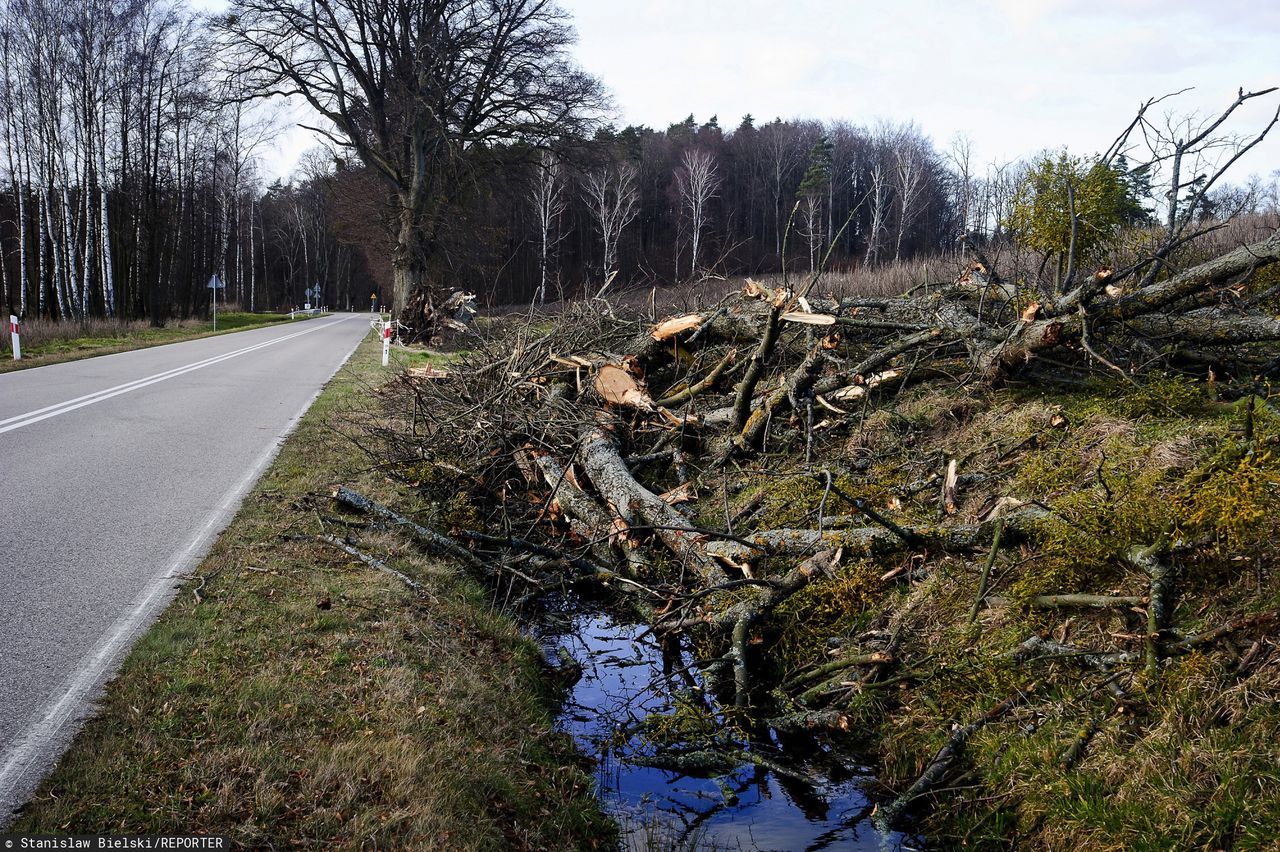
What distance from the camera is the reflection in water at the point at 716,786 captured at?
3.64 meters

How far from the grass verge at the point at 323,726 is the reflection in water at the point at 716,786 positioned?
247 millimetres

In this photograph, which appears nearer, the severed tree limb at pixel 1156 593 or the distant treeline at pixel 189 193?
the severed tree limb at pixel 1156 593

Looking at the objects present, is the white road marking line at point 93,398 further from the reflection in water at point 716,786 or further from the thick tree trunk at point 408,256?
the thick tree trunk at point 408,256

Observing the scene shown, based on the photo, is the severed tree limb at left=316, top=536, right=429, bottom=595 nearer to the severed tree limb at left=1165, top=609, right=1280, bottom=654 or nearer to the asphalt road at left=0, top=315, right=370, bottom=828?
the asphalt road at left=0, top=315, right=370, bottom=828

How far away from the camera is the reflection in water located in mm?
3639

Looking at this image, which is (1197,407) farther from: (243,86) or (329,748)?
(243,86)

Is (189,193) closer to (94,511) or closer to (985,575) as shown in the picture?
(94,511)

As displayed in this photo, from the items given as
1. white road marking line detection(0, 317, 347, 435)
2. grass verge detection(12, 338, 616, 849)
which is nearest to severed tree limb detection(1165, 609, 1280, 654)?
grass verge detection(12, 338, 616, 849)

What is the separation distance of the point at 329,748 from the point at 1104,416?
562 centimetres

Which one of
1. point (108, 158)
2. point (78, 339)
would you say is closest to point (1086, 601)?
point (78, 339)

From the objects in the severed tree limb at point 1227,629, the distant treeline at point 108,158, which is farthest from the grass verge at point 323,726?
the distant treeline at point 108,158

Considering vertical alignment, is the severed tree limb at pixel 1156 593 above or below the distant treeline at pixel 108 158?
below

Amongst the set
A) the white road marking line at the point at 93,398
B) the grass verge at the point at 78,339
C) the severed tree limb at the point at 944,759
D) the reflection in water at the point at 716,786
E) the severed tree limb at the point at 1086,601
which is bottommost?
the reflection in water at the point at 716,786

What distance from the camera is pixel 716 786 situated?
4.03 meters
